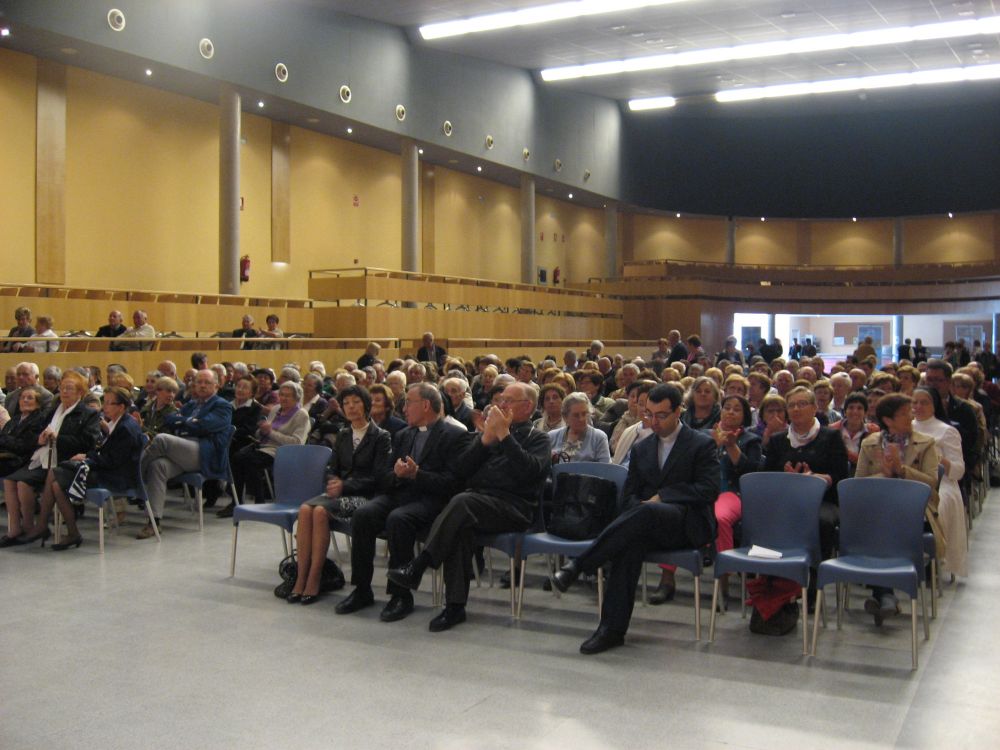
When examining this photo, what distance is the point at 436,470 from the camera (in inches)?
221

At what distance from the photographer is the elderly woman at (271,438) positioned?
7801mm

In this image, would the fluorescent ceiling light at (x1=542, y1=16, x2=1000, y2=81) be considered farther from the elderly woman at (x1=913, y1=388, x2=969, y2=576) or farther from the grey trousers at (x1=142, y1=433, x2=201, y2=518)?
the grey trousers at (x1=142, y1=433, x2=201, y2=518)

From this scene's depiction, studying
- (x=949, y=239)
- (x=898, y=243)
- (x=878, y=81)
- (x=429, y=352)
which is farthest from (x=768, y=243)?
(x=429, y=352)

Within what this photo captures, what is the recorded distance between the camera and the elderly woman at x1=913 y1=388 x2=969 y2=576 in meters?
5.60

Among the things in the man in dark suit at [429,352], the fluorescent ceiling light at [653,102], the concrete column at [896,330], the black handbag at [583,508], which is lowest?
the black handbag at [583,508]

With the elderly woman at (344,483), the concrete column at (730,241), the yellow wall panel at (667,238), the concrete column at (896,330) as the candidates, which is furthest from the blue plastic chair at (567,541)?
the concrete column at (730,241)

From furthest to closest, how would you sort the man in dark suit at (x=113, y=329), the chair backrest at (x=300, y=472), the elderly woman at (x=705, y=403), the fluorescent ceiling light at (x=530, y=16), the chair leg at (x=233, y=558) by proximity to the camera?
the fluorescent ceiling light at (x=530, y=16), the man in dark suit at (x=113, y=329), the elderly woman at (x=705, y=403), the chair backrest at (x=300, y=472), the chair leg at (x=233, y=558)

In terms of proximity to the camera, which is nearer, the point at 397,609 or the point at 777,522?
the point at 777,522

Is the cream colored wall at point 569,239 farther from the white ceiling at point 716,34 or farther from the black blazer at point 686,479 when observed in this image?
the black blazer at point 686,479

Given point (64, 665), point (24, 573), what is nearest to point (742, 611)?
point (64, 665)

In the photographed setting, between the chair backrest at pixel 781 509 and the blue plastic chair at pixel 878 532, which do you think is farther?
the chair backrest at pixel 781 509

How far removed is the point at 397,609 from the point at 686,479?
173cm

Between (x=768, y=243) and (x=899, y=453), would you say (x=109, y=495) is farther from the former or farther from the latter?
(x=768, y=243)

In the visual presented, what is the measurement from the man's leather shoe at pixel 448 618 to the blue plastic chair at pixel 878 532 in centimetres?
180
